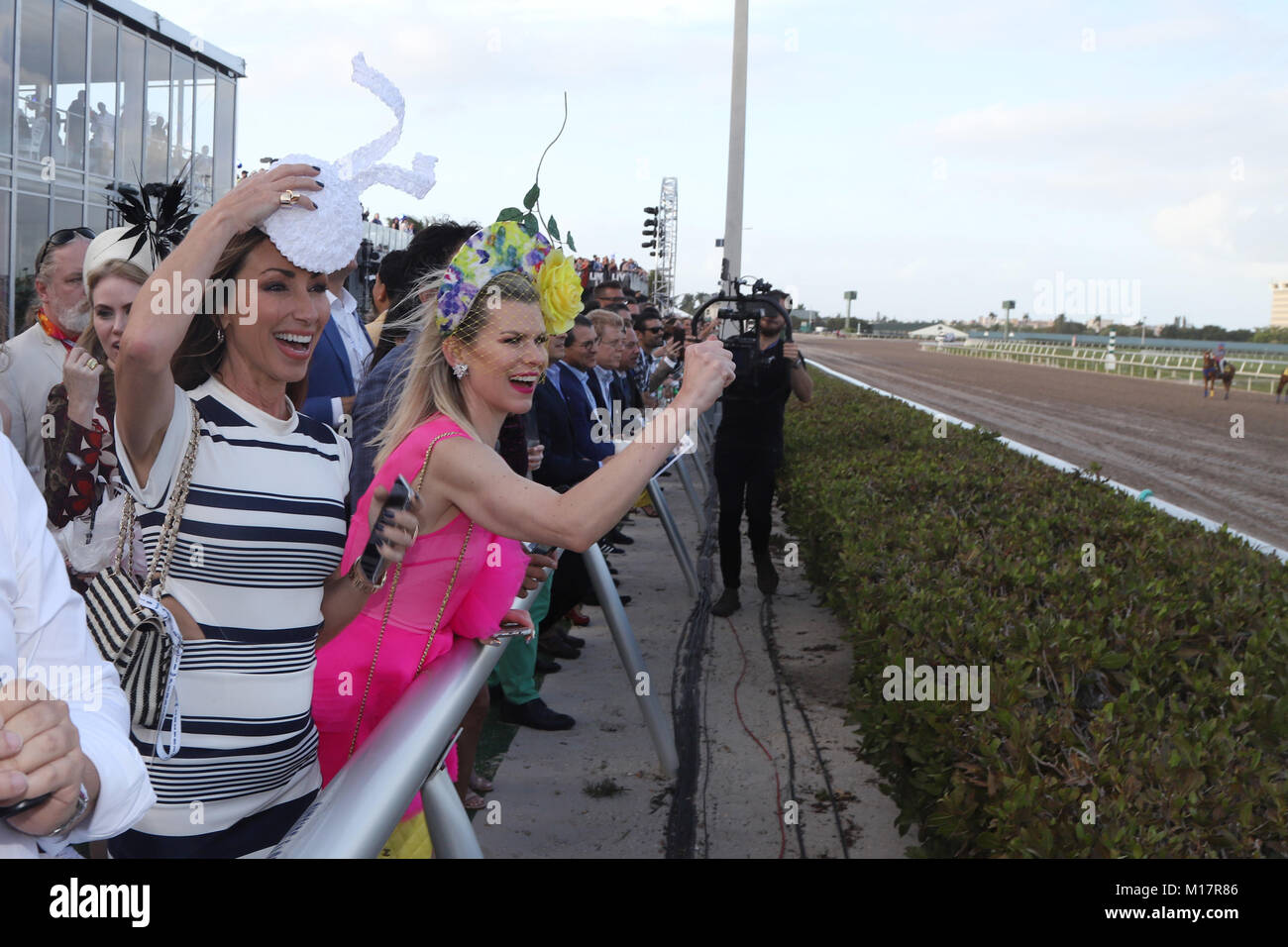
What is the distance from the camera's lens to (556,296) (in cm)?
257

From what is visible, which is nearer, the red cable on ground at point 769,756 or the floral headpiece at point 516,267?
the floral headpiece at point 516,267

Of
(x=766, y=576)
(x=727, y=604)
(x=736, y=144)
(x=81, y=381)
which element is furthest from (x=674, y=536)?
(x=736, y=144)

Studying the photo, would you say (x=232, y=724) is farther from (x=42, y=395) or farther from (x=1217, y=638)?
(x=1217, y=638)

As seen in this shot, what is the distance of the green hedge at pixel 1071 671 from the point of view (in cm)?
249

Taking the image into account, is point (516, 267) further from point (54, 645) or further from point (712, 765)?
point (712, 765)

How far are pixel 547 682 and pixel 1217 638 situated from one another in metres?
3.42

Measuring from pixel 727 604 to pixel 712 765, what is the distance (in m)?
2.77

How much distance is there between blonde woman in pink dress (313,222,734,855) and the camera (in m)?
2.02

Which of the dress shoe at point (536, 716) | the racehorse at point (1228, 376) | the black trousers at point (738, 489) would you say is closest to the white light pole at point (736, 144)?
the black trousers at point (738, 489)

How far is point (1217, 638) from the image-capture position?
148 inches

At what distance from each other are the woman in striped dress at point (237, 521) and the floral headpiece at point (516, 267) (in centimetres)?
41

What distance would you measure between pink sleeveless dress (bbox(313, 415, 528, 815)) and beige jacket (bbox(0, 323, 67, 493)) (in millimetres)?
1796

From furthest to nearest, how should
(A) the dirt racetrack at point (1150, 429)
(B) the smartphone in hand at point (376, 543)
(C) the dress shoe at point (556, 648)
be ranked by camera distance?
1. (A) the dirt racetrack at point (1150, 429)
2. (C) the dress shoe at point (556, 648)
3. (B) the smartphone in hand at point (376, 543)

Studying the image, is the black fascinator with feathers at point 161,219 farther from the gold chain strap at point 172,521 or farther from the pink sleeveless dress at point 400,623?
the gold chain strap at point 172,521
